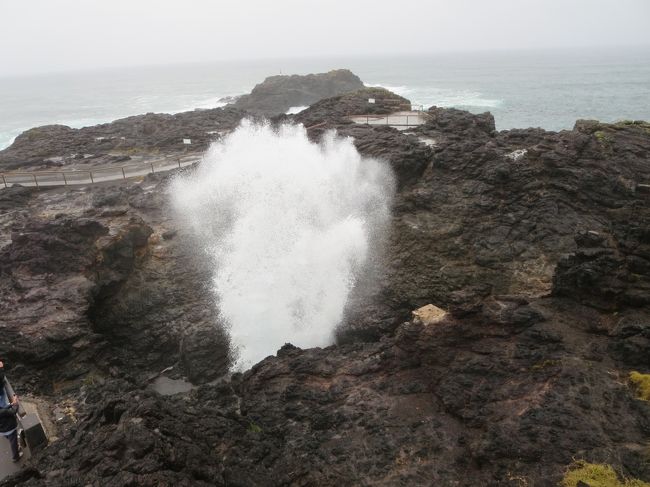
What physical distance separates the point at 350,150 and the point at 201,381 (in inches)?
471

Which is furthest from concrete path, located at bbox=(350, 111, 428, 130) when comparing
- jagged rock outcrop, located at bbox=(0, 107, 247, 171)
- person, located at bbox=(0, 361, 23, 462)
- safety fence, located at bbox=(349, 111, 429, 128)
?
person, located at bbox=(0, 361, 23, 462)

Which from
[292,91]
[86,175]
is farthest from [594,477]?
[292,91]

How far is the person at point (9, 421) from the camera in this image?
25.8 ft

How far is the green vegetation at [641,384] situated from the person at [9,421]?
10968 millimetres

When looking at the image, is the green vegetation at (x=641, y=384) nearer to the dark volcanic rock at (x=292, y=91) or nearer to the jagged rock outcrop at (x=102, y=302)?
the jagged rock outcrop at (x=102, y=302)

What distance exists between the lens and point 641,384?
7648 millimetres

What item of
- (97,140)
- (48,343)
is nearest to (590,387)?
(48,343)

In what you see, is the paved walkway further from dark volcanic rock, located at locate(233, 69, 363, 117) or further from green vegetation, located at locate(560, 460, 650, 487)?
dark volcanic rock, located at locate(233, 69, 363, 117)

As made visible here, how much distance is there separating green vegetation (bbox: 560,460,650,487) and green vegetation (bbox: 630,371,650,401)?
1771mm

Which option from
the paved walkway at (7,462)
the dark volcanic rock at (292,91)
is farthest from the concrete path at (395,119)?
the dark volcanic rock at (292,91)

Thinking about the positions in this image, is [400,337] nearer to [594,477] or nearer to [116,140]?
[594,477]

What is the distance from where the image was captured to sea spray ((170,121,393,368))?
15188mm

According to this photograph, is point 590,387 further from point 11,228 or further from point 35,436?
point 11,228

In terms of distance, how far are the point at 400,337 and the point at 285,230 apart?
8285 millimetres
